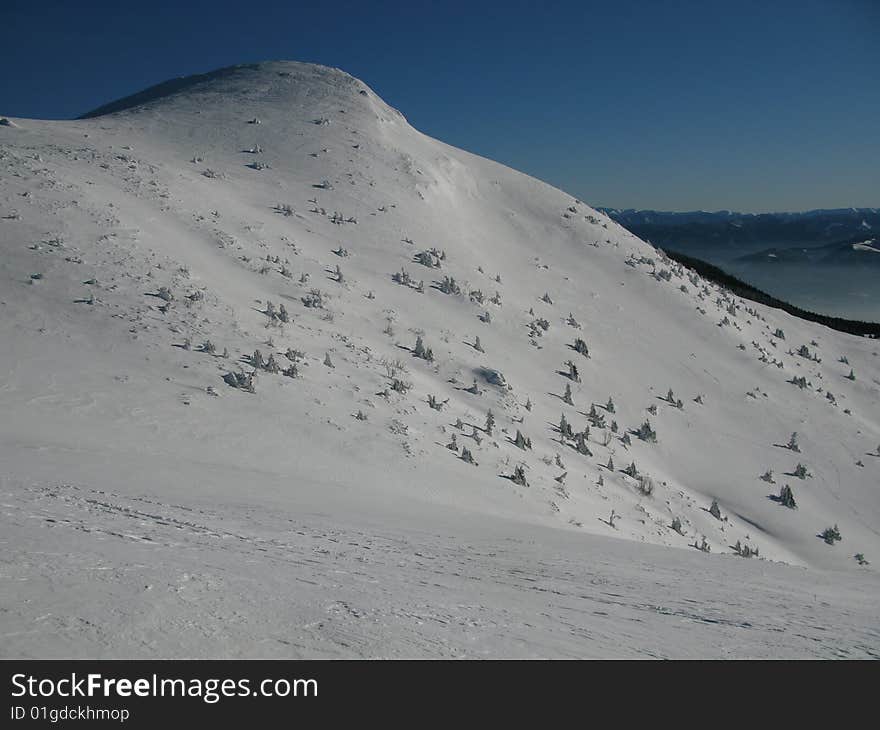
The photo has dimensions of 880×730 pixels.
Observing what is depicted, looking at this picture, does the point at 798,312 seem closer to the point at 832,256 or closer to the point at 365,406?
the point at 832,256

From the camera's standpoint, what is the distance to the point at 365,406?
32.3ft

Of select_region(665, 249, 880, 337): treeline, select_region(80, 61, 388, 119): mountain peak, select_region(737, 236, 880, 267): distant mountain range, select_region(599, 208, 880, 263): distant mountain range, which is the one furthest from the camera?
select_region(599, 208, 880, 263): distant mountain range

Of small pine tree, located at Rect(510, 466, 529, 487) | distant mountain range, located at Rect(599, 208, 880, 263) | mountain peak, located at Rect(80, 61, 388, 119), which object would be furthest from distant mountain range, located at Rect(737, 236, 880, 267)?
small pine tree, located at Rect(510, 466, 529, 487)

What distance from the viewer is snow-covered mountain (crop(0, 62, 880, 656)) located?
11.8 ft

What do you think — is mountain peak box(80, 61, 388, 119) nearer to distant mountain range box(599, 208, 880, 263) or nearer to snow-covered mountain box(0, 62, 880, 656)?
snow-covered mountain box(0, 62, 880, 656)

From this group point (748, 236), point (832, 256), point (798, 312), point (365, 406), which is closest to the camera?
point (365, 406)

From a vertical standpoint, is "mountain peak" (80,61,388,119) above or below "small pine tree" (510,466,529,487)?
above

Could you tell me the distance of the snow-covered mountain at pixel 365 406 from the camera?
360cm

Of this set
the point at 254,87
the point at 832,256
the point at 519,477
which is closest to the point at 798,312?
the point at 832,256

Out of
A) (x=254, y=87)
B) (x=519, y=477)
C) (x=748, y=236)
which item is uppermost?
(x=748, y=236)

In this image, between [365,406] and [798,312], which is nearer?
[365,406]

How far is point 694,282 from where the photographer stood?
24328 millimetres

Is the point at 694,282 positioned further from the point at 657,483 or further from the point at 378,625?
the point at 378,625

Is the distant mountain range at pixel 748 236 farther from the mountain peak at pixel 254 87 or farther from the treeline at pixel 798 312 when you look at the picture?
the mountain peak at pixel 254 87
